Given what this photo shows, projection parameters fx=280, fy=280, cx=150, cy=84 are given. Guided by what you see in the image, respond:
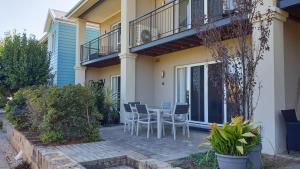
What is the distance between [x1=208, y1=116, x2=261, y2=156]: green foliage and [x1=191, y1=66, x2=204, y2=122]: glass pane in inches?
220

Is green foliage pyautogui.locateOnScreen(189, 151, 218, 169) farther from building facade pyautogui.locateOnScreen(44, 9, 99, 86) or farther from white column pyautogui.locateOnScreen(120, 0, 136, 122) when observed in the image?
building facade pyautogui.locateOnScreen(44, 9, 99, 86)

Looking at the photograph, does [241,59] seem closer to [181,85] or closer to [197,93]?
[197,93]

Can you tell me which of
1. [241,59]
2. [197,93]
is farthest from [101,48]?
[241,59]

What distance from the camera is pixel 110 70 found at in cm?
1544

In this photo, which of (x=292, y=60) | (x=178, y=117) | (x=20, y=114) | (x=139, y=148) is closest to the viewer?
(x=139, y=148)

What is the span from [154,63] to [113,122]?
309cm

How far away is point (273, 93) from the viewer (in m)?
5.78

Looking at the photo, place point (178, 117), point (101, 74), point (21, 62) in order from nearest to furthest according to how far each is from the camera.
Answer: point (178, 117) < point (21, 62) < point (101, 74)

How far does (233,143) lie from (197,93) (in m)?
5.97

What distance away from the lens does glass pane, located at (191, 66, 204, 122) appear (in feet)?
31.7

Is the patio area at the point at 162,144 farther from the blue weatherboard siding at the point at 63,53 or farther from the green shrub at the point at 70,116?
the blue weatherboard siding at the point at 63,53

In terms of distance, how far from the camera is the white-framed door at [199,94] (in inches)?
357

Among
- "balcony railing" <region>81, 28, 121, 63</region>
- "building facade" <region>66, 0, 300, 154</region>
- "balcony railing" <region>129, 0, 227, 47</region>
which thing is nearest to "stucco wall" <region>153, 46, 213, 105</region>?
"building facade" <region>66, 0, 300, 154</region>

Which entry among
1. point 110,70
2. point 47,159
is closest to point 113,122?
point 110,70
